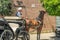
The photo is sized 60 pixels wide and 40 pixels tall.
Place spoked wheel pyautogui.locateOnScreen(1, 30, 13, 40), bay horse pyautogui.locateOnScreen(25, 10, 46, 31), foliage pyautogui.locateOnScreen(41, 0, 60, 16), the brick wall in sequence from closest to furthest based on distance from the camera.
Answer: foliage pyautogui.locateOnScreen(41, 0, 60, 16)
spoked wheel pyautogui.locateOnScreen(1, 30, 13, 40)
bay horse pyautogui.locateOnScreen(25, 10, 46, 31)
the brick wall

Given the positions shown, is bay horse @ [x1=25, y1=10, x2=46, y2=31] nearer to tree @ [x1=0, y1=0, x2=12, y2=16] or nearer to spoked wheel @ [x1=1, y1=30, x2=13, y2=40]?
spoked wheel @ [x1=1, y1=30, x2=13, y2=40]

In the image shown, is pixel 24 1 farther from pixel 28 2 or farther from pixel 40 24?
pixel 40 24

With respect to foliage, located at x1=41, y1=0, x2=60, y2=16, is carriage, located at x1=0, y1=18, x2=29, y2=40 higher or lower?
lower

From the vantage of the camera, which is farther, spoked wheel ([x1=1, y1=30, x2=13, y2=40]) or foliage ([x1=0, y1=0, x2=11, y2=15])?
foliage ([x1=0, y1=0, x2=11, y2=15])

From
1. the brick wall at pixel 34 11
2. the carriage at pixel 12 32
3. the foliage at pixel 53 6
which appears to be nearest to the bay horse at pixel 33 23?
the carriage at pixel 12 32

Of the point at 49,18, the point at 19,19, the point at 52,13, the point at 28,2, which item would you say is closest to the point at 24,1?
the point at 28,2

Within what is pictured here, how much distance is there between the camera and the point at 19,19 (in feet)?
54.2

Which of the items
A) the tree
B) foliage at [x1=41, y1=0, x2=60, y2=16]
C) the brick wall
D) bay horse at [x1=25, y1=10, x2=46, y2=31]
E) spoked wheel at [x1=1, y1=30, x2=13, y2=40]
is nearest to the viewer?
foliage at [x1=41, y1=0, x2=60, y2=16]

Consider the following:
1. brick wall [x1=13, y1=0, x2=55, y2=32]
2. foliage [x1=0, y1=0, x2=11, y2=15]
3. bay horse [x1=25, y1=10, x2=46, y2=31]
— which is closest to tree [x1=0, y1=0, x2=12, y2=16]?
foliage [x1=0, y1=0, x2=11, y2=15]

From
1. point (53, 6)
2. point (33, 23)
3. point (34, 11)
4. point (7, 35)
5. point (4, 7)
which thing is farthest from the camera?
point (34, 11)

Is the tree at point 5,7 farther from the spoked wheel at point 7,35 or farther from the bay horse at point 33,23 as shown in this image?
the spoked wheel at point 7,35

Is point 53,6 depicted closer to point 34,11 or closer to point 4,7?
point 4,7

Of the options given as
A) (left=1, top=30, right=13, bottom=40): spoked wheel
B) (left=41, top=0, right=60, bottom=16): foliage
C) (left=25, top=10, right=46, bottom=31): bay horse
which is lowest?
(left=1, top=30, right=13, bottom=40): spoked wheel

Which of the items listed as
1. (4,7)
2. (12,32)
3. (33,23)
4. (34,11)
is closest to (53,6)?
(33,23)
